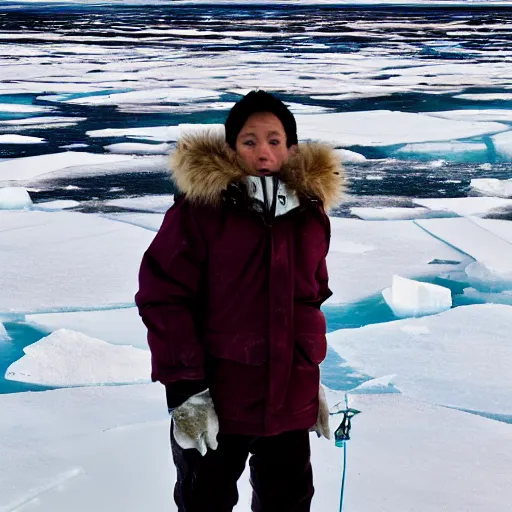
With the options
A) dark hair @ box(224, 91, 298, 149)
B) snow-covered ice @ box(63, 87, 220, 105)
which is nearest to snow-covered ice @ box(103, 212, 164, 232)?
dark hair @ box(224, 91, 298, 149)

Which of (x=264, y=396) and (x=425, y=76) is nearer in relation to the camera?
(x=264, y=396)

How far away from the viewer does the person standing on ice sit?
5.08 feet

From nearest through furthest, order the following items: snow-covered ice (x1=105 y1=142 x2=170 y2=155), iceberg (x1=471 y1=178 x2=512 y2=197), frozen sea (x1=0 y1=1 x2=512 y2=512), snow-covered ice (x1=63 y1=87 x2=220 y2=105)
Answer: frozen sea (x1=0 y1=1 x2=512 y2=512) < iceberg (x1=471 y1=178 x2=512 y2=197) < snow-covered ice (x1=105 y1=142 x2=170 y2=155) < snow-covered ice (x1=63 y1=87 x2=220 y2=105)

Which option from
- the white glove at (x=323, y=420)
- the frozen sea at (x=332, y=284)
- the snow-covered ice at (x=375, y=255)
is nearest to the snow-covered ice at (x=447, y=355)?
the frozen sea at (x=332, y=284)

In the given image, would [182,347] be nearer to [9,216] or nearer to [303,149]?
[303,149]

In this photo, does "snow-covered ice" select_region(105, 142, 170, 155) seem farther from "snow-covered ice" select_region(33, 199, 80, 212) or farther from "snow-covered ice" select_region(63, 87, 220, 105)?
"snow-covered ice" select_region(63, 87, 220, 105)

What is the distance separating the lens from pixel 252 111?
64.8 inches

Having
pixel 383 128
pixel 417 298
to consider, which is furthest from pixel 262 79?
pixel 417 298

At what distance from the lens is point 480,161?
6117mm

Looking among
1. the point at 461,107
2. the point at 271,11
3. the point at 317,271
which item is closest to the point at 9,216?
the point at 317,271

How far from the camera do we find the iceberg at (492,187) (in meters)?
5.15

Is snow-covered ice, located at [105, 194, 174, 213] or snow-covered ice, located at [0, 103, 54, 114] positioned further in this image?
snow-covered ice, located at [0, 103, 54, 114]

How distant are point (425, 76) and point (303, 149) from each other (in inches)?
388

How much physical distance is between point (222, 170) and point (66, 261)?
2379mm
